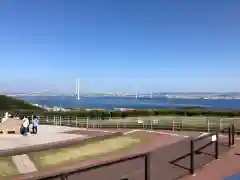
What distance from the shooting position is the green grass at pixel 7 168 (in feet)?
39.6

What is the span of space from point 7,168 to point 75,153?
138 inches

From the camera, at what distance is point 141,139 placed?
72.3 feet

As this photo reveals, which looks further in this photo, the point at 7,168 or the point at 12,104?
the point at 12,104

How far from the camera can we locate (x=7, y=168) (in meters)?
12.8

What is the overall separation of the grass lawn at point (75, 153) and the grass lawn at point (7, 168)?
2.69ft

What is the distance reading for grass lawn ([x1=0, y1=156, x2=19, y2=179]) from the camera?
12062mm

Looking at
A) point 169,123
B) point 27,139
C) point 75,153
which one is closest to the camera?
point 75,153

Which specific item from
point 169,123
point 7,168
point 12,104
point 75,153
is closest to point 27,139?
point 75,153

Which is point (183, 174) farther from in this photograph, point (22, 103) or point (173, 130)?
point (22, 103)

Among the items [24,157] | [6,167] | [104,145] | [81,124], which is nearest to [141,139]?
[104,145]

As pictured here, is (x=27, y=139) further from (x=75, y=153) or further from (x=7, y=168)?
(x=7, y=168)

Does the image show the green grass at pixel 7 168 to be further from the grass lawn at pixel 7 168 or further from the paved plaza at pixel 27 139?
the paved plaza at pixel 27 139

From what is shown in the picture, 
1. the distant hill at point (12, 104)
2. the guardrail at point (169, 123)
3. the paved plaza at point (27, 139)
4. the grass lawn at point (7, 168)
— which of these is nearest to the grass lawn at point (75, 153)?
the grass lawn at point (7, 168)

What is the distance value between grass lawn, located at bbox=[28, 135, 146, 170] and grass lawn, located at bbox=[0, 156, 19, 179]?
2.69 feet
